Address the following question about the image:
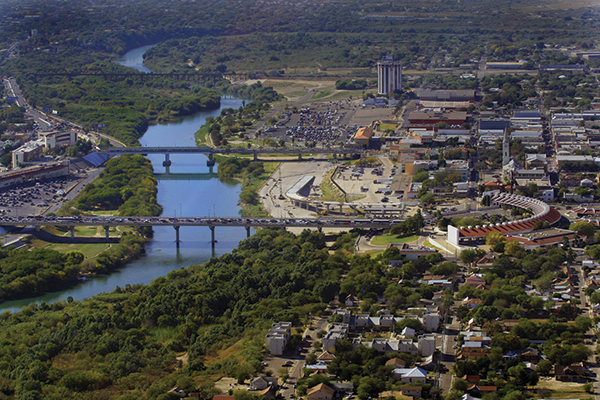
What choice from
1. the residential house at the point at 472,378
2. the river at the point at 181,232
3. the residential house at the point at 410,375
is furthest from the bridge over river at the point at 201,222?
the residential house at the point at 472,378

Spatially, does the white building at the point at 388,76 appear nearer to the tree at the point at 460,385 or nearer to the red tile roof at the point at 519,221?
the red tile roof at the point at 519,221

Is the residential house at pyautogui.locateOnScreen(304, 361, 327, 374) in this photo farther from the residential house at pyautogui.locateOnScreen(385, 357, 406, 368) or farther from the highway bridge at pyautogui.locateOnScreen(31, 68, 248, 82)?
the highway bridge at pyautogui.locateOnScreen(31, 68, 248, 82)

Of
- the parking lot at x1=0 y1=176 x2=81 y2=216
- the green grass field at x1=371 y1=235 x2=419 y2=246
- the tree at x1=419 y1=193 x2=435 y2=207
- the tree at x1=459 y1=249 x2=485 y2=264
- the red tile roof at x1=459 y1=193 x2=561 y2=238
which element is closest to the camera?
the tree at x1=459 y1=249 x2=485 y2=264

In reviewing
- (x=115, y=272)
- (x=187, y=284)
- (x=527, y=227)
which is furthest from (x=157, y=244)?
(x=527, y=227)

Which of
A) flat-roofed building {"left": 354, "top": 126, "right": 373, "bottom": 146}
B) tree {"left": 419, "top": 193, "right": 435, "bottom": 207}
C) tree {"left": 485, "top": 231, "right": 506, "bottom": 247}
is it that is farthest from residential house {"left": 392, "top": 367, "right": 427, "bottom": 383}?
flat-roofed building {"left": 354, "top": 126, "right": 373, "bottom": 146}

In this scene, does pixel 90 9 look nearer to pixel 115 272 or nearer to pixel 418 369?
pixel 115 272

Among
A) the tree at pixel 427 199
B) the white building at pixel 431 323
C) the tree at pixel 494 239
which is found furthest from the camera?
the tree at pixel 427 199
